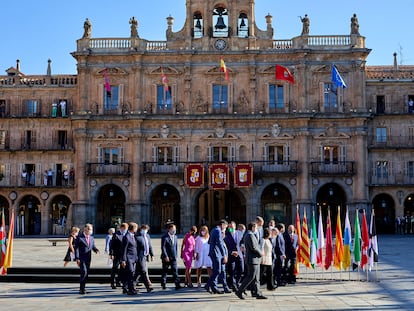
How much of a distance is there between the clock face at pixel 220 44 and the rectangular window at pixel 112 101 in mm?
8645

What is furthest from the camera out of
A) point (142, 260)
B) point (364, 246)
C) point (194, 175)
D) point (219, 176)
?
point (194, 175)

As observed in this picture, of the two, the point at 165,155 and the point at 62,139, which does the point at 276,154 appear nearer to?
the point at 165,155

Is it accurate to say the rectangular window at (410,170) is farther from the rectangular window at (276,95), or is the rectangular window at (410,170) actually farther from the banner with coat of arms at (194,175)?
the banner with coat of arms at (194,175)

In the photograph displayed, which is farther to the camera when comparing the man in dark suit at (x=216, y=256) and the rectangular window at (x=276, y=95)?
the rectangular window at (x=276, y=95)

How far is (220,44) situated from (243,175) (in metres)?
10.8

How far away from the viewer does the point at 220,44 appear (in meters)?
54.9

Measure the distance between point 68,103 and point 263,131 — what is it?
1666 cm

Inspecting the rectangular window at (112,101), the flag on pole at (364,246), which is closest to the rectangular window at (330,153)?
the rectangular window at (112,101)

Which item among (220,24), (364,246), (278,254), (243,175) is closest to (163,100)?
(220,24)

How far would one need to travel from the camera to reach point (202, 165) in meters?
53.3

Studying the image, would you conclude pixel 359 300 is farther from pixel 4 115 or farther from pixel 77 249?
pixel 4 115

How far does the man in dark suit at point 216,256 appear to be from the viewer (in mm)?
19859

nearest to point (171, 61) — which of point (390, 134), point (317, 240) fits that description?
point (390, 134)

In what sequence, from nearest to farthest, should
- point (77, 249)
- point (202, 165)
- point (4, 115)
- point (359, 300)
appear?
point (359, 300)
point (77, 249)
point (202, 165)
point (4, 115)
